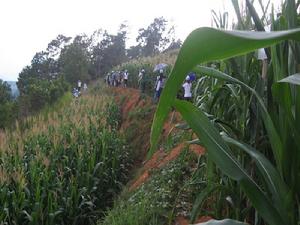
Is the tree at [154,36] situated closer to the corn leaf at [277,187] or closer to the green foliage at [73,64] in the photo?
the green foliage at [73,64]

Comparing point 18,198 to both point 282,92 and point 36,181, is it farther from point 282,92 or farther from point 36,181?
point 282,92

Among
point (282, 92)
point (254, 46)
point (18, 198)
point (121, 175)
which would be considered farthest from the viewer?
point (121, 175)

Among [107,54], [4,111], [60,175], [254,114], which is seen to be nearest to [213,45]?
[254,114]

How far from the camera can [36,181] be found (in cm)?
500

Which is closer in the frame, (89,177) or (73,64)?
(89,177)

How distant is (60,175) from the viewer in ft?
17.0

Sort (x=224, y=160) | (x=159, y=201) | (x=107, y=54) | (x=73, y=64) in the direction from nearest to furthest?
(x=224, y=160), (x=159, y=201), (x=73, y=64), (x=107, y=54)

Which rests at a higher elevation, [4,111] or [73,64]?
[73,64]

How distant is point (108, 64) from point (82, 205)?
112 ft

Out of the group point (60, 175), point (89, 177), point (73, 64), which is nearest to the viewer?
point (60, 175)

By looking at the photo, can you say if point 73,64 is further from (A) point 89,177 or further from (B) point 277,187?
(B) point 277,187

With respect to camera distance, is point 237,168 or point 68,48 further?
point 68,48

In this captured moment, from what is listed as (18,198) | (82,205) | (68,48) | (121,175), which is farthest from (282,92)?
(68,48)

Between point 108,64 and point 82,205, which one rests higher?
point 108,64
